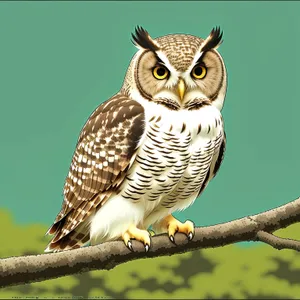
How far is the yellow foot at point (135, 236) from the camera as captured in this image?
261 centimetres

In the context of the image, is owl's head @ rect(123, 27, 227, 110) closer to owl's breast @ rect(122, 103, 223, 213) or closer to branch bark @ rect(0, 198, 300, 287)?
owl's breast @ rect(122, 103, 223, 213)

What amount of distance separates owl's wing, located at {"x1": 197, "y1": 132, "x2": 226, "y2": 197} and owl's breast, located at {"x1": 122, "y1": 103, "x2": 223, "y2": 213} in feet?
0.33

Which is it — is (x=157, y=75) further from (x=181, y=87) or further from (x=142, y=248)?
(x=142, y=248)

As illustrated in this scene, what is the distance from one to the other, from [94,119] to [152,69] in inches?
13.5

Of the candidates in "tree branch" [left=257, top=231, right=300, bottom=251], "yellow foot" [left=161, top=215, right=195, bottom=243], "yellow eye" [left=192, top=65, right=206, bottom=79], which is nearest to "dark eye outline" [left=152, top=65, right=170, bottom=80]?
"yellow eye" [left=192, top=65, right=206, bottom=79]

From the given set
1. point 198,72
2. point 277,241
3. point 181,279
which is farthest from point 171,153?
point 181,279

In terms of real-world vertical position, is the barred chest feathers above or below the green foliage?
above

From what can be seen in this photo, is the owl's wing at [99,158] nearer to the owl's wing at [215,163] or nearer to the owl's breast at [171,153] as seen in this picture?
the owl's breast at [171,153]

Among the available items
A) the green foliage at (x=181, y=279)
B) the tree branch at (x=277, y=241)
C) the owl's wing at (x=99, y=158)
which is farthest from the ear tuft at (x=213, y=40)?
the green foliage at (x=181, y=279)

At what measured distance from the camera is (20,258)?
2352 mm

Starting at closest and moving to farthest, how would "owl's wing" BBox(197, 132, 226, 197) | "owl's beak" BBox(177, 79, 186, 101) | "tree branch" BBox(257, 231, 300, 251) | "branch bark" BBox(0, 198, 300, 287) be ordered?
1. "branch bark" BBox(0, 198, 300, 287)
2. "tree branch" BBox(257, 231, 300, 251)
3. "owl's beak" BBox(177, 79, 186, 101)
4. "owl's wing" BBox(197, 132, 226, 197)

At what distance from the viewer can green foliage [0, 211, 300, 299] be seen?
30.9ft

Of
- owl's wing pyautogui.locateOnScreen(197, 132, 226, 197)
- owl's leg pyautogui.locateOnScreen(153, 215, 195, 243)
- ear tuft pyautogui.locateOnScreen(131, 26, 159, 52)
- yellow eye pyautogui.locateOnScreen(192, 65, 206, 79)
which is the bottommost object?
owl's leg pyautogui.locateOnScreen(153, 215, 195, 243)

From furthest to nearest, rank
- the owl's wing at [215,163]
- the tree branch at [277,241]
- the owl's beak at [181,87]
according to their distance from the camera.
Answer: the owl's wing at [215,163]
the owl's beak at [181,87]
the tree branch at [277,241]
